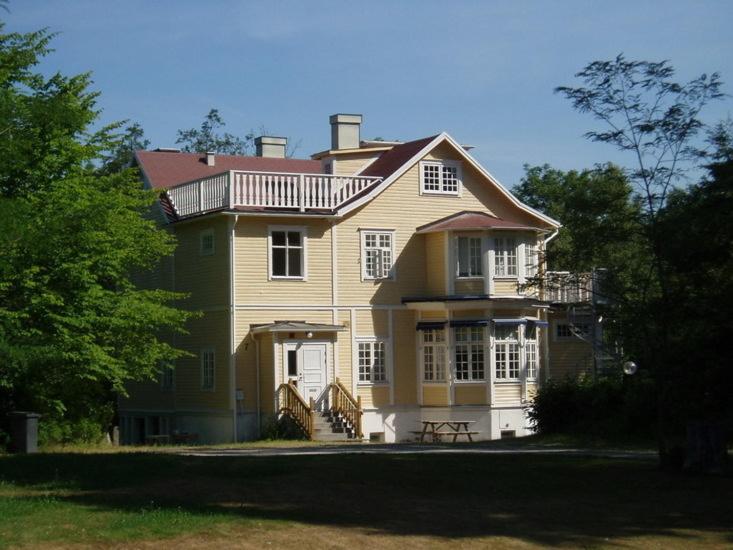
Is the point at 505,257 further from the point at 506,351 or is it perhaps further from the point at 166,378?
the point at 166,378

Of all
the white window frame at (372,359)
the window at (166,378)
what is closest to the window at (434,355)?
the white window frame at (372,359)

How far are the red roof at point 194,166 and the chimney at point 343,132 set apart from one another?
1.26 metres

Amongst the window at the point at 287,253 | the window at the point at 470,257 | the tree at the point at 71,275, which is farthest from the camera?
the window at the point at 470,257

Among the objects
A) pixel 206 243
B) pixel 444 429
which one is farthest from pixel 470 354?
pixel 206 243

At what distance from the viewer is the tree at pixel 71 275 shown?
99.7 ft

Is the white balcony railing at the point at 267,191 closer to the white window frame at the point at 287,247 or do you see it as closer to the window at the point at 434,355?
the white window frame at the point at 287,247

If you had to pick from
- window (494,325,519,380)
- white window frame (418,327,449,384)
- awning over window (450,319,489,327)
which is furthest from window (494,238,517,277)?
white window frame (418,327,449,384)

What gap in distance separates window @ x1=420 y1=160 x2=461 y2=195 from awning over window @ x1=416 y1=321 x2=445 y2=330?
175 inches

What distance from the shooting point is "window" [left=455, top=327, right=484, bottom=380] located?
135ft

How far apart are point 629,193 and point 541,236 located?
22842 mm

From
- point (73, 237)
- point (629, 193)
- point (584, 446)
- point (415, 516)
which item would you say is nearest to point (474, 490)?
point (415, 516)

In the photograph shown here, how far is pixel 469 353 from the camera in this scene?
41375mm

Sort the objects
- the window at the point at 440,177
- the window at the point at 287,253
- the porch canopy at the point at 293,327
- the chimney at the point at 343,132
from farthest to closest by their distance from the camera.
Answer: the chimney at the point at 343,132, the window at the point at 440,177, the window at the point at 287,253, the porch canopy at the point at 293,327

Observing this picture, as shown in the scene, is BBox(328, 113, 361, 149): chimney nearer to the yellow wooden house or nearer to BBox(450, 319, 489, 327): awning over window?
the yellow wooden house
